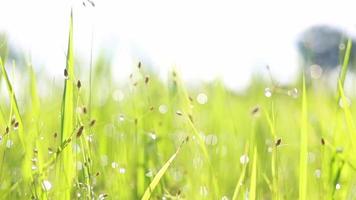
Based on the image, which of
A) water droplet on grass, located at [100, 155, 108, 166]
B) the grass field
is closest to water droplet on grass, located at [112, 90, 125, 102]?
the grass field

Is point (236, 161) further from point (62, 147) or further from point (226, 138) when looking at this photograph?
point (62, 147)

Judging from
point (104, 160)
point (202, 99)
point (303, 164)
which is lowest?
point (202, 99)


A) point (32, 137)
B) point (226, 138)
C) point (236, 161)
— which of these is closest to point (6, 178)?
point (32, 137)

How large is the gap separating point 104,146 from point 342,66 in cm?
67

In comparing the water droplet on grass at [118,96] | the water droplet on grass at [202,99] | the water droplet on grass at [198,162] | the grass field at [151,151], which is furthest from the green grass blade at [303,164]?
the water droplet on grass at [202,99]

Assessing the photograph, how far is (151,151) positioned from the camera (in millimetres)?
1719

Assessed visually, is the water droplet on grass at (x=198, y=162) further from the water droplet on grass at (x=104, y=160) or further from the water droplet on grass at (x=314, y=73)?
the water droplet on grass at (x=314, y=73)

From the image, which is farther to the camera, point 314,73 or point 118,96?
point 118,96

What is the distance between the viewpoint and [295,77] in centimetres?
221

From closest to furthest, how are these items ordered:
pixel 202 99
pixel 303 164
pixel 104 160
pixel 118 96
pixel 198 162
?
pixel 303 164 → pixel 198 162 → pixel 104 160 → pixel 118 96 → pixel 202 99

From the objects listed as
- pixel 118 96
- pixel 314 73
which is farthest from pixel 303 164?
pixel 118 96

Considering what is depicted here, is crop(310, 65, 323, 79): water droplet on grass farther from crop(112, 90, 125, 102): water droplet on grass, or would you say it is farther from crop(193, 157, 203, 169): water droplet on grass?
crop(112, 90, 125, 102): water droplet on grass

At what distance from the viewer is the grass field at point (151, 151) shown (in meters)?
1.17

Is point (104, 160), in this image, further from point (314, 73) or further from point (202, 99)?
point (202, 99)
